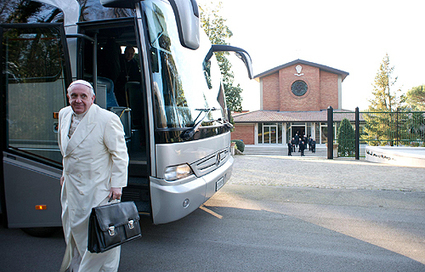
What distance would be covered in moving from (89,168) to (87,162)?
5 centimetres

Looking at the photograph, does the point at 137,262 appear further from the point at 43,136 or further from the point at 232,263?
the point at 43,136

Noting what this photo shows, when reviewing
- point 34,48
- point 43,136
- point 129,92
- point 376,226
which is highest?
point 34,48

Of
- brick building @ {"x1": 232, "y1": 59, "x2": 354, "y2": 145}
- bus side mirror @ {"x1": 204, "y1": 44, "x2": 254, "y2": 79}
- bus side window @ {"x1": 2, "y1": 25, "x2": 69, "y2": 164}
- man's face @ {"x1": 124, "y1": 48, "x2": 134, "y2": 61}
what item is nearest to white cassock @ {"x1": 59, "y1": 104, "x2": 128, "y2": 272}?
bus side window @ {"x1": 2, "y1": 25, "x2": 69, "y2": 164}

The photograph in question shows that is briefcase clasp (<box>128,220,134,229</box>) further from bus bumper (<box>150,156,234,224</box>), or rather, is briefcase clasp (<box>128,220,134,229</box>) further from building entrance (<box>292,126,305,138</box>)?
building entrance (<box>292,126,305,138</box>)

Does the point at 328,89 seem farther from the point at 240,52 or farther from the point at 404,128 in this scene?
the point at 240,52

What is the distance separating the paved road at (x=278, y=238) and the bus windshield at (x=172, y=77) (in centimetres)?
146

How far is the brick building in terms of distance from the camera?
3728 cm

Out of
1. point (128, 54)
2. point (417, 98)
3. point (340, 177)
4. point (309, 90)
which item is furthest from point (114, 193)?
point (417, 98)

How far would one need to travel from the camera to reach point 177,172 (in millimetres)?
3383

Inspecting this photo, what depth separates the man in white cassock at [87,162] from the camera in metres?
2.45

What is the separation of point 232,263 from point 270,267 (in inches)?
15.5

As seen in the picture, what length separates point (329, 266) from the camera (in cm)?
309

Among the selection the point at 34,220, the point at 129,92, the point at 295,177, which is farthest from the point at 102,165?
the point at 295,177

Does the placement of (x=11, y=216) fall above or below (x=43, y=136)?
below
